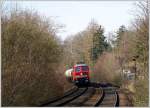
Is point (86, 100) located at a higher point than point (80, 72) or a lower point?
lower

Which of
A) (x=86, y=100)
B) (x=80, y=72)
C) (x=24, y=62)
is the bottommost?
(x=86, y=100)

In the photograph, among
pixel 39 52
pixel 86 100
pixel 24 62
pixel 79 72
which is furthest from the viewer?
pixel 79 72

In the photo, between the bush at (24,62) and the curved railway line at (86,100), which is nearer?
the bush at (24,62)

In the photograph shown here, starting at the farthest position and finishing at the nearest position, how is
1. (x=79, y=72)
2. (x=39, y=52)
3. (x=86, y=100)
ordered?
(x=79, y=72) → (x=86, y=100) → (x=39, y=52)

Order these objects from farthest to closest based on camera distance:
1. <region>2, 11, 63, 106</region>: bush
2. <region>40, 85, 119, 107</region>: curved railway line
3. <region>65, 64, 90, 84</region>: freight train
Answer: <region>65, 64, 90, 84</region>: freight train, <region>40, 85, 119, 107</region>: curved railway line, <region>2, 11, 63, 106</region>: bush

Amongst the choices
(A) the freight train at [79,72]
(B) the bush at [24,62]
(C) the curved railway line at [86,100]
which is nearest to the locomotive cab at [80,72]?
(A) the freight train at [79,72]

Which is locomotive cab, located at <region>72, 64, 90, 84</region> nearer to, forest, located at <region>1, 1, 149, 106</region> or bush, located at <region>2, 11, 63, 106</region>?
forest, located at <region>1, 1, 149, 106</region>

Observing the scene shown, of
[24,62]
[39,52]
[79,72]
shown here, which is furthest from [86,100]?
[79,72]

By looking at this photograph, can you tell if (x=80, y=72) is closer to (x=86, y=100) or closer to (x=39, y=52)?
(x=86, y=100)

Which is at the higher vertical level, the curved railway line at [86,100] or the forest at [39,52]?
the forest at [39,52]

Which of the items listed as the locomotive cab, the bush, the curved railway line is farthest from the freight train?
the bush

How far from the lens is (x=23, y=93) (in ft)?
58.1

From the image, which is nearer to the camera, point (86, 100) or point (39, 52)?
point (39, 52)

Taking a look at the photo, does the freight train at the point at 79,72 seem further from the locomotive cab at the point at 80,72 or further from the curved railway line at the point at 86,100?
the curved railway line at the point at 86,100
